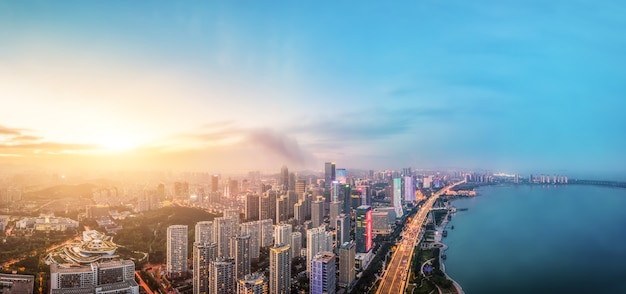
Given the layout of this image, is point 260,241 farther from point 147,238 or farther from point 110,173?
point 110,173

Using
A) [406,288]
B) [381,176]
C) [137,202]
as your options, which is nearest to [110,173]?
[137,202]

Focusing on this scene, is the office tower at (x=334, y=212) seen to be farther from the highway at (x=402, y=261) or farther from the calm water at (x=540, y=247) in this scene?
the calm water at (x=540, y=247)

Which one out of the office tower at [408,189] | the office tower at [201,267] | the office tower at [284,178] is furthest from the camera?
the office tower at [408,189]

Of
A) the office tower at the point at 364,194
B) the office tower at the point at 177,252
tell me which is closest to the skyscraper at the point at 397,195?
the office tower at the point at 364,194

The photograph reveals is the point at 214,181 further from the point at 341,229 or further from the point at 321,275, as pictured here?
the point at 321,275

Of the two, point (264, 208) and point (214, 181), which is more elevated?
point (214, 181)

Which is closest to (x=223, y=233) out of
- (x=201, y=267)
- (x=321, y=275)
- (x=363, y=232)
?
(x=201, y=267)
